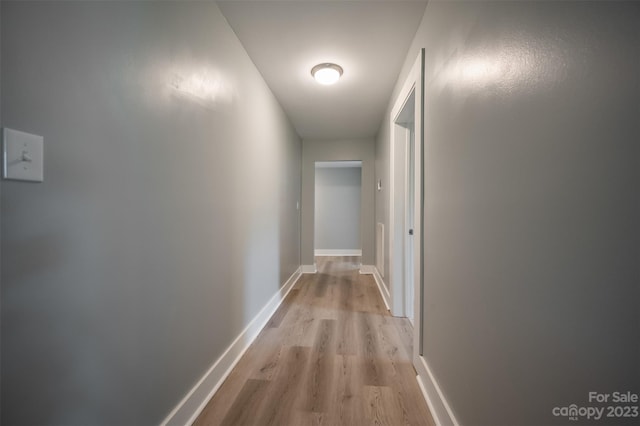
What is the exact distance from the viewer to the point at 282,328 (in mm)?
2436

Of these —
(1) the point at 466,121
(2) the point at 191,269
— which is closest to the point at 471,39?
(1) the point at 466,121

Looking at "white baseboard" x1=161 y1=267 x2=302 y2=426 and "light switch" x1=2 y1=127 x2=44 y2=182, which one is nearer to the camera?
"light switch" x1=2 y1=127 x2=44 y2=182

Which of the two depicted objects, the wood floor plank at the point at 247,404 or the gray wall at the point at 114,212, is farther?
the wood floor plank at the point at 247,404

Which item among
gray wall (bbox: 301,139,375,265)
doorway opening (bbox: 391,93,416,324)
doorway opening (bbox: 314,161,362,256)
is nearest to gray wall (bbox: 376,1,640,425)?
doorway opening (bbox: 391,93,416,324)

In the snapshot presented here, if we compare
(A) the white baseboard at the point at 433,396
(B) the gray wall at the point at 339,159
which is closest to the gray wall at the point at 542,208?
(A) the white baseboard at the point at 433,396

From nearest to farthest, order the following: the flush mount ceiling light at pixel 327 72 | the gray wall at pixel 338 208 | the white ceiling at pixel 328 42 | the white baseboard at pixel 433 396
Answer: the white baseboard at pixel 433 396
the white ceiling at pixel 328 42
the flush mount ceiling light at pixel 327 72
the gray wall at pixel 338 208

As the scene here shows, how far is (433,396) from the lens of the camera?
1.40 metres

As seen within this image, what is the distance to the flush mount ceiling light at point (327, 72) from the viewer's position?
224 cm

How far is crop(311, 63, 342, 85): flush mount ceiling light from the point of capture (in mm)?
2236

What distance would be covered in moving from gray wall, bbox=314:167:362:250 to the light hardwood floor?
12.0 feet

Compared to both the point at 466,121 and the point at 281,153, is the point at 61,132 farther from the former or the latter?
the point at 281,153

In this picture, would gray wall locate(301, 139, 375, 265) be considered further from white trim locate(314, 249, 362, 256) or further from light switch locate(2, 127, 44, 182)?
light switch locate(2, 127, 44, 182)

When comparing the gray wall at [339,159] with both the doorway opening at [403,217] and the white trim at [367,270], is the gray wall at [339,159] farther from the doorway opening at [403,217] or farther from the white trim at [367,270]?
the doorway opening at [403,217]

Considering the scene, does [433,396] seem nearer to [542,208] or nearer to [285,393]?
[285,393]
